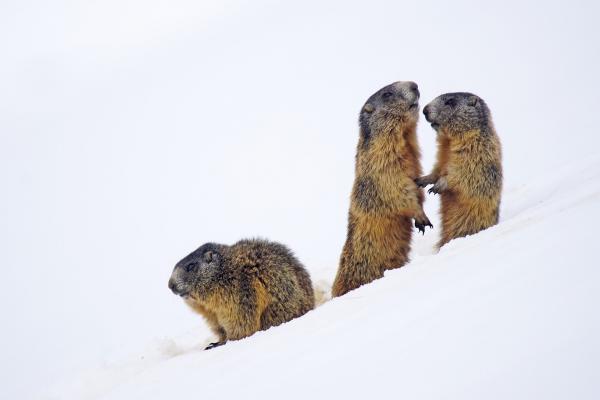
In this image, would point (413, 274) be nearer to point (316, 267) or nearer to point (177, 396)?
point (177, 396)

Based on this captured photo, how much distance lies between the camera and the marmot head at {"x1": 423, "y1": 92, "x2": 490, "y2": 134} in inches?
308

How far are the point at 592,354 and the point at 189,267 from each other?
6296mm

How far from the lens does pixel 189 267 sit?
8.50 m

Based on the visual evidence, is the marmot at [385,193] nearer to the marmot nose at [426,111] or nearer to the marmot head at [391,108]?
the marmot head at [391,108]

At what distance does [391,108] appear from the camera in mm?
8297

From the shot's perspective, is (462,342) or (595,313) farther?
(462,342)

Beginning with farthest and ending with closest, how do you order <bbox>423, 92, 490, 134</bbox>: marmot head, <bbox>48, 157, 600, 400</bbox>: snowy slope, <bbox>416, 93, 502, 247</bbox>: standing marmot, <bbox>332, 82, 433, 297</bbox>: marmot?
<bbox>332, 82, 433, 297</bbox>: marmot → <bbox>423, 92, 490, 134</bbox>: marmot head → <bbox>416, 93, 502, 247</bbox>: standing marmot → <bbox>48, 157, 600, 400</bbox>: snowy slope

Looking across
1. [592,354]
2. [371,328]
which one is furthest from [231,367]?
[592,354]

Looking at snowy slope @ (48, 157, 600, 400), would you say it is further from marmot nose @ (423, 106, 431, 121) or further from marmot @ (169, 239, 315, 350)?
marmot nose @ (423, 106, 431, 121)

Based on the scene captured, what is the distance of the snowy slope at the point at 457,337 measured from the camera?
3090 millimetres

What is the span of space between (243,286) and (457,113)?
3.56 m

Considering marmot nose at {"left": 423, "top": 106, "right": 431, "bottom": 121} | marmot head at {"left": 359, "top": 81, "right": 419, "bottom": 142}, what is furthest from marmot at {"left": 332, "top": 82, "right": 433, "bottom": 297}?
marmot nose at {"left": 423, "top": 106, "right": 431, "bottom": 121}

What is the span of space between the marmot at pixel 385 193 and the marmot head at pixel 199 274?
5.55ft

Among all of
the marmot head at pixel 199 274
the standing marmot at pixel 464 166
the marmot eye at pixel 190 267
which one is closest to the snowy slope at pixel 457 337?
the standing marmot at pixel 464 166
